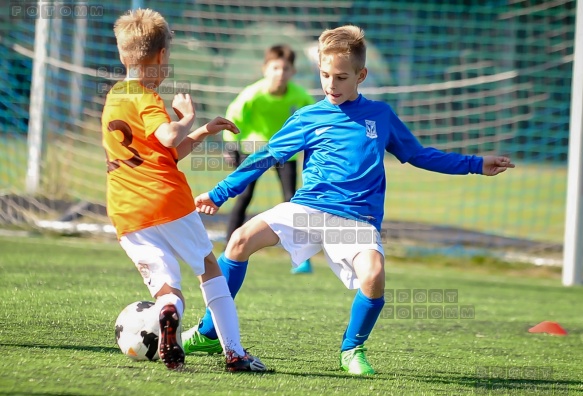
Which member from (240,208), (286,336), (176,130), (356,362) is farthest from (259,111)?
(176,130)

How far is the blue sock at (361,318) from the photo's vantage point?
12.3 ft

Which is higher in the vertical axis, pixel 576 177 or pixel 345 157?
pixel 345 157

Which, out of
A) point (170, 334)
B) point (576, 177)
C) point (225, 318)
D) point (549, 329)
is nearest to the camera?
point (170, 334)

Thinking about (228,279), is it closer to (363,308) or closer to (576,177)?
(363,308)

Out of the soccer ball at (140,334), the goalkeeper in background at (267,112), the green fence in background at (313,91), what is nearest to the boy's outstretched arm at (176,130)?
the soccer ball at (140,334)

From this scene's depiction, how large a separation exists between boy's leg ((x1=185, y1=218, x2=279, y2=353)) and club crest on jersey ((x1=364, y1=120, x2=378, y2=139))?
0.58 metres

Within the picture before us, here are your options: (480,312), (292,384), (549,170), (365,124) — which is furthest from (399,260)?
(292,384)

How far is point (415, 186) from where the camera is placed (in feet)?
50.1

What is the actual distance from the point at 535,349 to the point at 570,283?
130 inches

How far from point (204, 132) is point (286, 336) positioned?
148cm

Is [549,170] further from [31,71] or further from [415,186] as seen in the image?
[31,71]

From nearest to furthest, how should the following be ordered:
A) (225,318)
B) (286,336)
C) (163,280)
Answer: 1. (163,280)
2. (225,318)
3. (286,336)

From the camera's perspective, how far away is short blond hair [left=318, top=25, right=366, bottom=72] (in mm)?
3865

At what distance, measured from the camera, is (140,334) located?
132 inches
